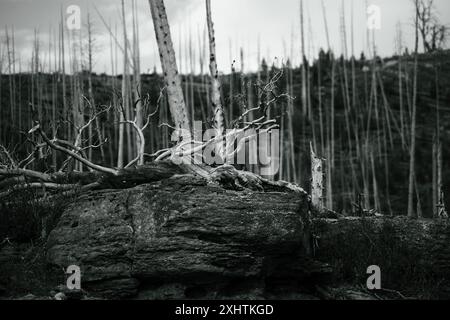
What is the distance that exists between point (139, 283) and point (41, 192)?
2.43 meters

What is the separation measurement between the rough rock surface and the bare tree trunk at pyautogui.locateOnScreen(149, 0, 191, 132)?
1810 mm

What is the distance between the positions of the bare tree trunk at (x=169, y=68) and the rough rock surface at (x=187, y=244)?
1.81 metres

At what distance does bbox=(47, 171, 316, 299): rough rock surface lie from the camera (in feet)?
13.3

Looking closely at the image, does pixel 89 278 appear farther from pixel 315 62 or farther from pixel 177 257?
pixel 315 62

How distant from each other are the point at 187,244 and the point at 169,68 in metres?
3.04

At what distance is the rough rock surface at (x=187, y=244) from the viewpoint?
405 centimetres

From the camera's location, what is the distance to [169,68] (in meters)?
6.25

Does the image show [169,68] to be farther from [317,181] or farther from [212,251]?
[212,251]

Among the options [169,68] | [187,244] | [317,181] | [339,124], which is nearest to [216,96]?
[169,68]

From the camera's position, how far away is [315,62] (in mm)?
27984

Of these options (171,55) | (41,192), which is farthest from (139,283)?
(171,55)

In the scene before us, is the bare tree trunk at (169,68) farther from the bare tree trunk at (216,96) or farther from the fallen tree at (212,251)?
the fallen tree at (212,251)

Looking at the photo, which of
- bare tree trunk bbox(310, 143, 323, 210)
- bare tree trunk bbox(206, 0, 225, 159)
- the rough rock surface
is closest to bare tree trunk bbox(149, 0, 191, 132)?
bare tree trunk bbox(206, 0, 225, 159)

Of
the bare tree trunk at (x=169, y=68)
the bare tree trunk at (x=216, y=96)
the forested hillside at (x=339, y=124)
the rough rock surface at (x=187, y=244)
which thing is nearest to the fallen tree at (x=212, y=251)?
the rough rock surface at (x=187, y=244)
